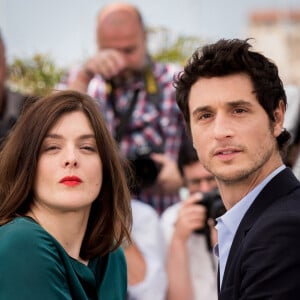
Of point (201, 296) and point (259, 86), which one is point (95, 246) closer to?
point (259, 86)

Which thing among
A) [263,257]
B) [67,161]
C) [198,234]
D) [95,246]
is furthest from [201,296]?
[263,257]

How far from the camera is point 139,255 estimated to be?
4434mm

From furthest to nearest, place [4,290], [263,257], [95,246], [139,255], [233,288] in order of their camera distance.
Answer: [139,255] → [95,246] → [4,290] → [233,288] → [263,257]

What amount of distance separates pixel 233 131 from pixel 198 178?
6.88 feet

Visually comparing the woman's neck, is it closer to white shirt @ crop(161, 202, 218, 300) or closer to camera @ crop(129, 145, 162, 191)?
camera @ crop(129, 145, 162, 191)

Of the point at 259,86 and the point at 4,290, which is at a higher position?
the point at 259,86

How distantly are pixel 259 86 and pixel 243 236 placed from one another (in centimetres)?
57

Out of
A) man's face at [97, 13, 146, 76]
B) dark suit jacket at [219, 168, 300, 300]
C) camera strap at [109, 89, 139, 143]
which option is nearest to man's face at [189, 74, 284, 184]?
dark suit jacket at [219, 168, 300, 300]

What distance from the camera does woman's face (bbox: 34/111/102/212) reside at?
9.87 feet

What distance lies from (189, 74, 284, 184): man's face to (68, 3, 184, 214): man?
1740 millimetres

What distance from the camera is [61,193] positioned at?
9.83 feet

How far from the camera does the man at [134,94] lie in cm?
469

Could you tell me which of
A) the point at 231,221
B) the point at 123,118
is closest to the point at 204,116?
the point at 231,221

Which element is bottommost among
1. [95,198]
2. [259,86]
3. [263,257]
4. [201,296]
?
[201,296]
